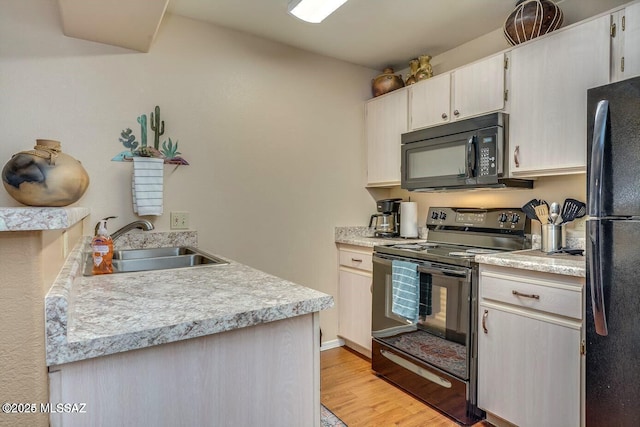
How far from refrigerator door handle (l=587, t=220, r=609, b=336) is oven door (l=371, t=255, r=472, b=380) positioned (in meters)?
0.67

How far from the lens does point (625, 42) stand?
1.60m

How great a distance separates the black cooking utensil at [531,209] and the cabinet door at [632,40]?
0.76 metres

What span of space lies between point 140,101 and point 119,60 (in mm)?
246

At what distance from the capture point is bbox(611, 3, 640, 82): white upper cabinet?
1.56m

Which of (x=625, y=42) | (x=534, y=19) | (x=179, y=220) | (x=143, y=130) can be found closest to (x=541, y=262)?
(x=625, y=42)

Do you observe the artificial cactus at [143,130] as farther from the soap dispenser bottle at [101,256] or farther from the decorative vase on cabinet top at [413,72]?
the decorative vase on cabinet top at [413,72]

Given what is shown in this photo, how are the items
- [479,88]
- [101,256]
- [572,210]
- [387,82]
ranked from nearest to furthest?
1. [101,256]
2. [572,210]
3. [479,88]
4. [387,82]

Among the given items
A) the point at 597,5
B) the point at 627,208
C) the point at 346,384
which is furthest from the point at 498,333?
the point at 597,5

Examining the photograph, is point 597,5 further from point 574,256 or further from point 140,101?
point 140,101

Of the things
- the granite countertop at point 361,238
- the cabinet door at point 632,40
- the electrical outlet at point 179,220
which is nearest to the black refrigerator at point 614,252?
the cabinet door at point 632,40

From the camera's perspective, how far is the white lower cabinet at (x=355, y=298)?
2658 millimetres

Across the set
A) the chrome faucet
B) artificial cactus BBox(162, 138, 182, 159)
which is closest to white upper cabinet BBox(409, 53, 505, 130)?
artificial cactus BBox(162, 138, 182, 159)

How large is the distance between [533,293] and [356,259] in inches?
52.3

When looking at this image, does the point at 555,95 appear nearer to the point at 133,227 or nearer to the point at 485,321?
the point at 485,321
